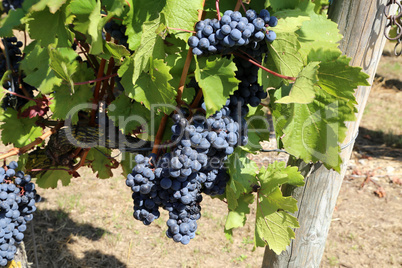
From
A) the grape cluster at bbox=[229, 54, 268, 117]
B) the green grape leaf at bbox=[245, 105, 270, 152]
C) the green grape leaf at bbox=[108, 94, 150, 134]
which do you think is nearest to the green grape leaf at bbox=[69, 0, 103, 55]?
the green grape leaf at bbox=[108, 94, 150, 134]

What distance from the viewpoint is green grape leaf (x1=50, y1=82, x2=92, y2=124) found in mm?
1329

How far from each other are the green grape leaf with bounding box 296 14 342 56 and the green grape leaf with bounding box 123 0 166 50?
1.42 ft

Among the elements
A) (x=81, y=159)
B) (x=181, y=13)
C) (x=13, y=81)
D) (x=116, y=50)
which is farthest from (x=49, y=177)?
(x=181, y=13)

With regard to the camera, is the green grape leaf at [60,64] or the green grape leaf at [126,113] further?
the green grape leaf at [126,113]

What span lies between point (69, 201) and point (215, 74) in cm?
335

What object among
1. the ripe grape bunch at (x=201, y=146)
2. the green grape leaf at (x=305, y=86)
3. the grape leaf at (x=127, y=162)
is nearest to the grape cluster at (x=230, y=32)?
the ripe grape bunch at (x=201, y=146)

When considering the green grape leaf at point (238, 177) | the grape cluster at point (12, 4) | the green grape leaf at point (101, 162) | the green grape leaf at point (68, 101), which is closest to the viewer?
the green grape leaf at point (238, 177)

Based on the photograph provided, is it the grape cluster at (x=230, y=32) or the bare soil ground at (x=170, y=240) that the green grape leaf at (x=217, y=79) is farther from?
the bare soil ground at (x=170, y=240)

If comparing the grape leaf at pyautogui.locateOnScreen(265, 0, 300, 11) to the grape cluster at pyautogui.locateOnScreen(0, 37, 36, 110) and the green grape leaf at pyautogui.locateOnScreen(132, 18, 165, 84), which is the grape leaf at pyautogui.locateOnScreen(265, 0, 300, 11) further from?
the grape cluster at pyautogui.locateOnScreen(0, 37, 36, 110)

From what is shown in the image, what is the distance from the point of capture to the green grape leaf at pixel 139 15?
1.01 meters

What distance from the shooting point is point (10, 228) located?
1.49 m

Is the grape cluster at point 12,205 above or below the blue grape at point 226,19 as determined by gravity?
below

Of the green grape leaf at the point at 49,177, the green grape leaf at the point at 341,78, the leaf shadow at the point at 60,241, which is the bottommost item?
the leaf shadow at the point at 60,241

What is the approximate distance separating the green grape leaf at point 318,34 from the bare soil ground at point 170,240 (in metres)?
2.33
